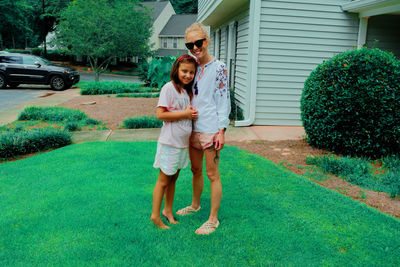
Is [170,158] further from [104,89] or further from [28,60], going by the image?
[28,60]

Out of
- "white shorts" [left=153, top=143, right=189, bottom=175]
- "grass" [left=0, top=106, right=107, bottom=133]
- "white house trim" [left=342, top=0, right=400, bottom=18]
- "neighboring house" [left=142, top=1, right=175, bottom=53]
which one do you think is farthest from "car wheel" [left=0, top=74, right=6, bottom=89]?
"neighboring house" [left=142, top=1, right=175, bottom=53]

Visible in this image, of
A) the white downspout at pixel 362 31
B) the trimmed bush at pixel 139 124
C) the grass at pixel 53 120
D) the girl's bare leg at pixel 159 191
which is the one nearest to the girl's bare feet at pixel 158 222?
the girl's bare leg at pixel 159 191

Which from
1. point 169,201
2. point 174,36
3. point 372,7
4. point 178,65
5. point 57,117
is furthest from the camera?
point 174,36

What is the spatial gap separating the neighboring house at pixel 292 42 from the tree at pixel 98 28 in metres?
12.5

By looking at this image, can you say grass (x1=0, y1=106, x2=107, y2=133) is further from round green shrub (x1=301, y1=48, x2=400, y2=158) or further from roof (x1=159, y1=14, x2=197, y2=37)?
roof (x1=159, y1=14, x2=197, y2=37)

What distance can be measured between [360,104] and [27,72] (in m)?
15.6

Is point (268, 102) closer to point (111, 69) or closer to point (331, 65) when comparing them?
point (331, 65)

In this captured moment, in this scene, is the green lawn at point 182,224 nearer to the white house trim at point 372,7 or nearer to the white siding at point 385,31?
the white house trim at point 372,7

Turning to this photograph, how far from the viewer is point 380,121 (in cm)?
497

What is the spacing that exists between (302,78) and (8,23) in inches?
1451

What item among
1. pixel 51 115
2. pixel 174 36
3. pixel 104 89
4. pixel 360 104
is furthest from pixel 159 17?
pixel 360 104

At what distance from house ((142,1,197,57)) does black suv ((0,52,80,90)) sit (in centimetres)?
2383

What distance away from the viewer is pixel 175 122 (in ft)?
9.00

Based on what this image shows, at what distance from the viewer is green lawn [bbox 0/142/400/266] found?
2607 mm
